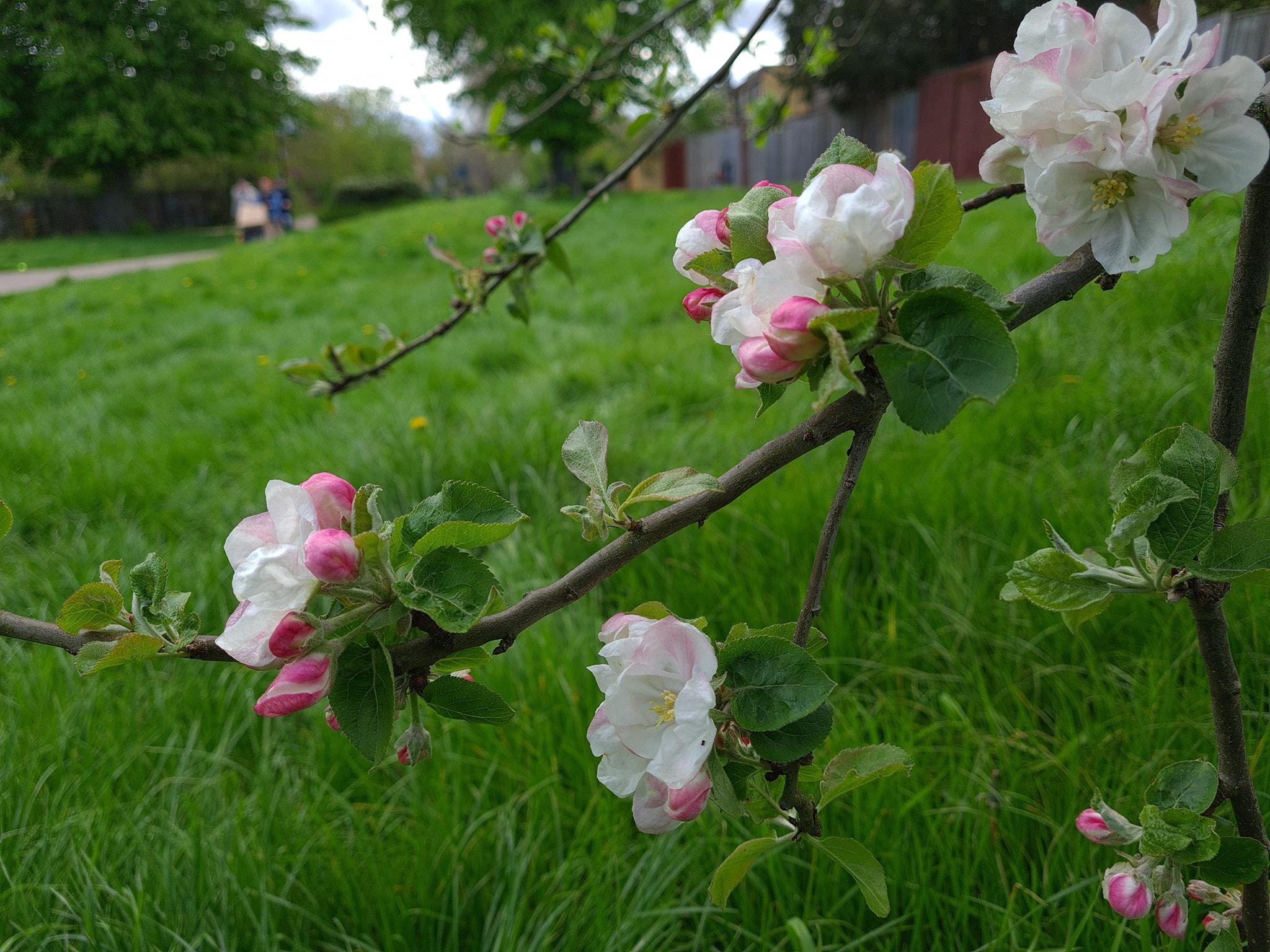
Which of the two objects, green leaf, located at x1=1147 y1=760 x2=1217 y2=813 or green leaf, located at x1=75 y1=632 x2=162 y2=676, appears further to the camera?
green leaf, located at x1=1147 y1=760 x2=1217 y2=813

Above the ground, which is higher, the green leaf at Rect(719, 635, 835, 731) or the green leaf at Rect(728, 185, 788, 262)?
the green leaf at Rect(728, 185, 788, 262)

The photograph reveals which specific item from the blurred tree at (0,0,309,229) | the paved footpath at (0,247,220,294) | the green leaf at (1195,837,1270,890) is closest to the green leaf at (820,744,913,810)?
the green leaf at (1195,837,1270,890)

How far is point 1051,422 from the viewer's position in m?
1.92

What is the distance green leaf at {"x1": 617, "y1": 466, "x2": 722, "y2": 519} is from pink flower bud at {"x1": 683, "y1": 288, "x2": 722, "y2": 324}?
91mm

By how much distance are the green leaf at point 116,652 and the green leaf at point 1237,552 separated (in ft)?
1.88

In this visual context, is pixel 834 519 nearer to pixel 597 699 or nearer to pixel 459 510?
pixel 459 510

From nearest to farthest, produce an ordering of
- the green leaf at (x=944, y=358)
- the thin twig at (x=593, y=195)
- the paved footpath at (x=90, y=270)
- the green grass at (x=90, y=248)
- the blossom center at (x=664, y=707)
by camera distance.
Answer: the green leaf at (x=944, y=358) → the blossom center at (x=664, y=707) → the thin twig at (x=593, y=195) → the green grass at (x=90, y=248) → the paved footpath at (x=90, y=270)

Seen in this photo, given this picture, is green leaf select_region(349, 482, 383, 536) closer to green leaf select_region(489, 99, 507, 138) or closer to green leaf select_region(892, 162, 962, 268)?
green leaf select_region(892, 162, 962, 268)

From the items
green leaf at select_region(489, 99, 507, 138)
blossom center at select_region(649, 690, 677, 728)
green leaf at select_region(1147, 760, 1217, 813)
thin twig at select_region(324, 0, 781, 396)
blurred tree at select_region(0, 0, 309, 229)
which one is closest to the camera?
blossom center at select_region(649, 690, 677, 728)

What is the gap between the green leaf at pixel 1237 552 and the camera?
1.54 feet

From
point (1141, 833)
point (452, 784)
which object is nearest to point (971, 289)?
point (1141, 833)

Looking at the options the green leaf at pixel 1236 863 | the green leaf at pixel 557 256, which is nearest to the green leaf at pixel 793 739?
the green leaf at pixel 1236 863

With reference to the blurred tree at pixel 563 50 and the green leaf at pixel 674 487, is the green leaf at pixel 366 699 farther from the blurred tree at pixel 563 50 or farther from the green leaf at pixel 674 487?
the blurred tree at pixel 563 50

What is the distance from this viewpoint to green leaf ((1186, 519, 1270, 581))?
1.54ft
